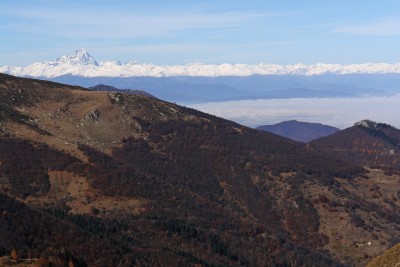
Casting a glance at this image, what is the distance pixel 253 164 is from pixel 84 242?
301 feet

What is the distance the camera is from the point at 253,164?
16725 cm

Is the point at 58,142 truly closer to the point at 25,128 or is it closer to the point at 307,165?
the point at 25,128

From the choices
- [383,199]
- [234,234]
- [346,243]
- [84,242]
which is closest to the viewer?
[84,242]

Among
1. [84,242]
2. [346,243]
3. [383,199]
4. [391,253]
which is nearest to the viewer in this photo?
[391,253]

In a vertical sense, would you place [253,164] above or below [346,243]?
above

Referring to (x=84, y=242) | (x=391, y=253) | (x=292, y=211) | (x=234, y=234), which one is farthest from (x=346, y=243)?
(x=391, y=253)

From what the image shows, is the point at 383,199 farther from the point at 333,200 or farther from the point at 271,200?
the point at 271,200

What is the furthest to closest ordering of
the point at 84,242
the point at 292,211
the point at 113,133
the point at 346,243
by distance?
the point at 113,133 → the point at 292,211 → the point at 346,243 → the point at 84,242

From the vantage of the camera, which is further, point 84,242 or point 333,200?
point 333,200

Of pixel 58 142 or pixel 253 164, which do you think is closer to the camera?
pixel 58 142

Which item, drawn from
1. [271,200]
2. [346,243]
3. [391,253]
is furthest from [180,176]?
[391,253]

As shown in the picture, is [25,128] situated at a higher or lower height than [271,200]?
higher

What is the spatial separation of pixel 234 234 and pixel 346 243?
2841 centimetres

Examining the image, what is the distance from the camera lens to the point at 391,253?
50.9 metres
